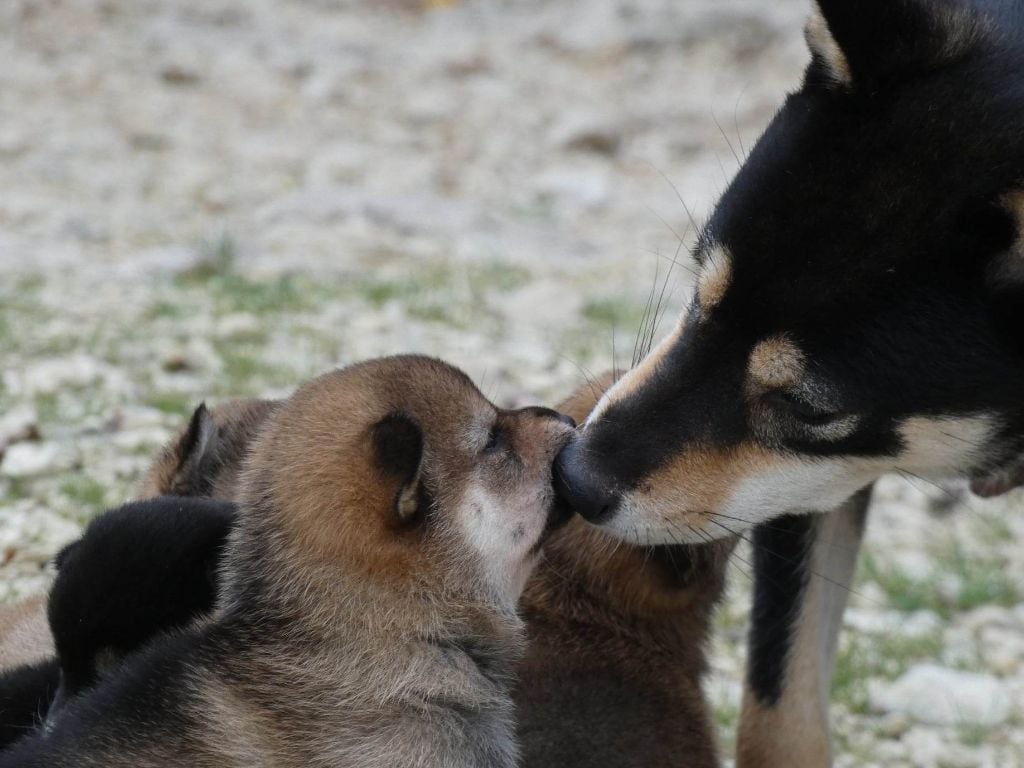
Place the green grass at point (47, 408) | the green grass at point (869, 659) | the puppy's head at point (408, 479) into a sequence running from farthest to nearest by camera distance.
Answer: the green grass at point (47, 408)
the green grass at point (869, 659)
the puppy's head at point (408, 479)

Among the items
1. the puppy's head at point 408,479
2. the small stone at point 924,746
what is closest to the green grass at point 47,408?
the puppy's head at point 408,479

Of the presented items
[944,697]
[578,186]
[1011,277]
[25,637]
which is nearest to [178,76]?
[578,186]

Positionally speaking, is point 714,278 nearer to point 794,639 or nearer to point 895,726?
point 794,639

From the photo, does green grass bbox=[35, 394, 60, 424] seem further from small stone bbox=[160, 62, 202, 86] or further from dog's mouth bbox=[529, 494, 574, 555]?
small stone bbox=[160, 62, 202, 86]

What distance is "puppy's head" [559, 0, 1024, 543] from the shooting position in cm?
351

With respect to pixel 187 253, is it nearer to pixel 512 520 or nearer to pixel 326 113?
pixel 326 113

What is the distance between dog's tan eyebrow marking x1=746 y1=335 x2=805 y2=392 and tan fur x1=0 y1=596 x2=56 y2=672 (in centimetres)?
209

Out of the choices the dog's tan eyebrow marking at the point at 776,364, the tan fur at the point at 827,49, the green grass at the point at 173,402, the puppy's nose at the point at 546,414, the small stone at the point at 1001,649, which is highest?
the tan fur at the point at 827,49

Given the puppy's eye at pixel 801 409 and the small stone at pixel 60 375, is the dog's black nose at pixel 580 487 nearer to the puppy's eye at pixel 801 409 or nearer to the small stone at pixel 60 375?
the puppy's eye at pixel 801 409

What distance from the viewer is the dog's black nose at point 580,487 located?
12.4ft

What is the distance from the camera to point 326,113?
13.1 m

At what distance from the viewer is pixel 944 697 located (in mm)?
5230

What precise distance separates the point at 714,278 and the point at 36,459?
312 centimetres

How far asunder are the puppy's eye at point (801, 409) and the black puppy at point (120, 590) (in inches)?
56.0
